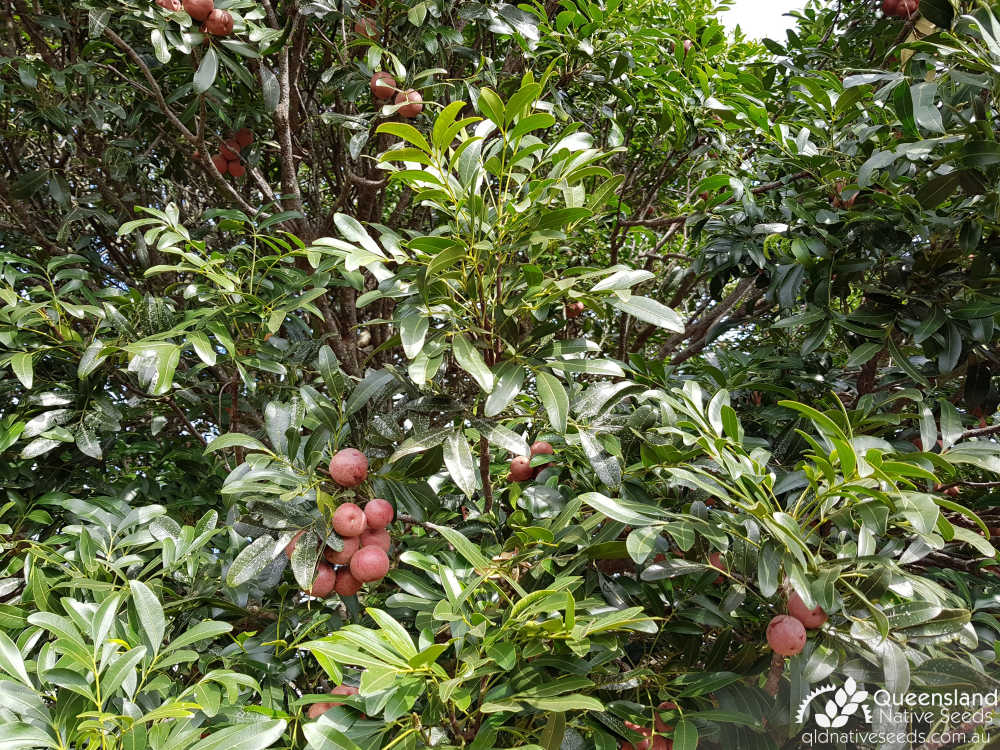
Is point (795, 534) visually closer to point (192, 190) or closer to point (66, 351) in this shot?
point (66, 351)

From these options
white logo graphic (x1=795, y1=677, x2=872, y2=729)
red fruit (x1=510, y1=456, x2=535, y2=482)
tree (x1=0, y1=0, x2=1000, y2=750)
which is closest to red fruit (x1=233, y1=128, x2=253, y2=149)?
tree (x1=0, y1=0, x2=1000, y2=750)

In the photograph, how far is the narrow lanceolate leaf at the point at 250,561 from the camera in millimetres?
1178

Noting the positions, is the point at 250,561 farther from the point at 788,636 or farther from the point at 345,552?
the point at 788,636

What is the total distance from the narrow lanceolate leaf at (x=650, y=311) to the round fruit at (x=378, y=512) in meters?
0.56

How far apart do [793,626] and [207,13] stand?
7.15 ft

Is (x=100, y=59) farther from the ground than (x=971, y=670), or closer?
farther from the ground

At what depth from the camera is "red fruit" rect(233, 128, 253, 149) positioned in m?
2.72

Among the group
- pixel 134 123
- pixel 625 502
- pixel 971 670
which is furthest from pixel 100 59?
pixel 971 670

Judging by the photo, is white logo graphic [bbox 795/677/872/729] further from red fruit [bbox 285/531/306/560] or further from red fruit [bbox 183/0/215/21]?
red fruit [bbox 183/0/215/21]

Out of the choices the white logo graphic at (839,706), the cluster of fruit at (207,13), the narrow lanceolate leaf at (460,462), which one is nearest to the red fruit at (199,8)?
the cluster of fruit at (207,13)

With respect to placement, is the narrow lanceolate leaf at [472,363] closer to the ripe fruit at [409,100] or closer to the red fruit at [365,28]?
the ripe fruit at [409,100]

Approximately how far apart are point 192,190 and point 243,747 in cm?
318

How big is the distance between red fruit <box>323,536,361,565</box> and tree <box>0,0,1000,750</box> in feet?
0.04

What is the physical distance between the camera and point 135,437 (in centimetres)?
247
